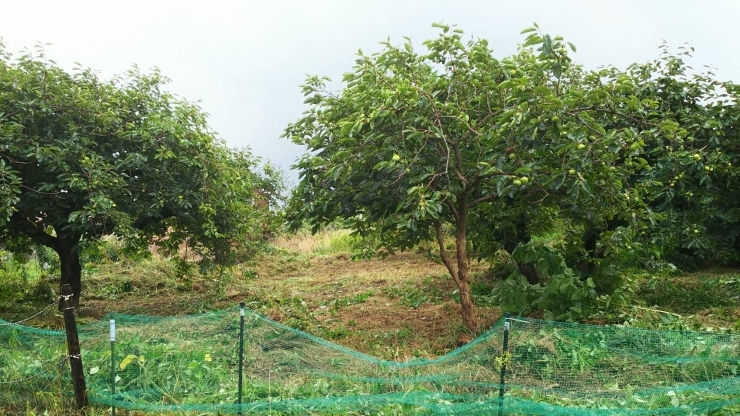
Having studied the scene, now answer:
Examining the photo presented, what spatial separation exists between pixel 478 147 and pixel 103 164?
399 centimetres

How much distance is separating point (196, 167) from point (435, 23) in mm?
3689

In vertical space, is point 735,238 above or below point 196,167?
below

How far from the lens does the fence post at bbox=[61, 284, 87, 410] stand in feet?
12.5

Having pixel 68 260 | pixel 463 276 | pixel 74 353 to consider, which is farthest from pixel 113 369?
pixel 68 260

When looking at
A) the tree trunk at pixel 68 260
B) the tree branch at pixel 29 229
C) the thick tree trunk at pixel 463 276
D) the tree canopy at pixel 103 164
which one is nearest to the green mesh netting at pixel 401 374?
the thick tree trunk at pixel 463 276

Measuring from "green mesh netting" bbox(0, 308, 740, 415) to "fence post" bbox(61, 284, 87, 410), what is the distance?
0.09 m

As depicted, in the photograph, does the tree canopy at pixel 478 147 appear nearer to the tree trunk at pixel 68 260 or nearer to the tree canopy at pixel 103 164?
the tree canopy at pixel 103 164

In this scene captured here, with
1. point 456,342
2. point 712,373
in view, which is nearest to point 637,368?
point 712,373

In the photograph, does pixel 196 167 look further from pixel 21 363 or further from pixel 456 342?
pixel 456 342

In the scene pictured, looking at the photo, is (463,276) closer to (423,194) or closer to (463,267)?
(463,267)

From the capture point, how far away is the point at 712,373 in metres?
4.08

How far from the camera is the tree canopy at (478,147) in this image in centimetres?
420

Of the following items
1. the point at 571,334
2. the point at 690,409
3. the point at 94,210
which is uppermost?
the point at 94,210

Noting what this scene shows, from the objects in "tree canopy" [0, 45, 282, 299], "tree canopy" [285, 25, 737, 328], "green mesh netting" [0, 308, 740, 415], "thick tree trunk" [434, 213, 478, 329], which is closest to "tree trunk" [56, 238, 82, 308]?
"tree canopy" [0, 45, 282, 299]
